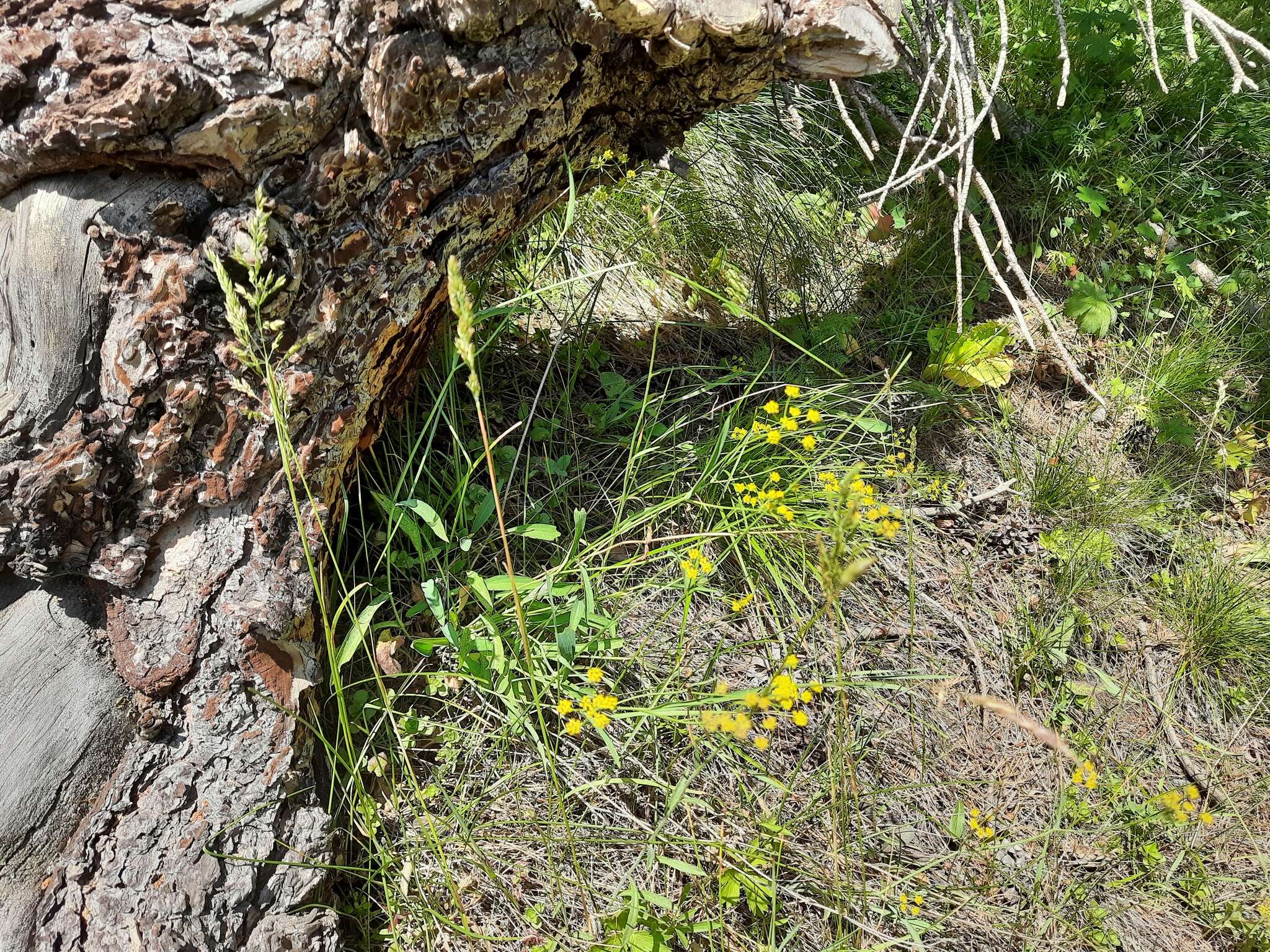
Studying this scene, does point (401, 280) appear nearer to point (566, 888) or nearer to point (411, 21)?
point (411, 21)

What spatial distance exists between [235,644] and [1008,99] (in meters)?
3.49

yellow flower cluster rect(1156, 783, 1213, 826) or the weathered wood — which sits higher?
the weathered wood

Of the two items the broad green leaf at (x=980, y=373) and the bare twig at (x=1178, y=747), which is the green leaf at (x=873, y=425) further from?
the bare twig at (x=1178, y=747)

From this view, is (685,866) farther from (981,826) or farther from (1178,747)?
(1178,747)

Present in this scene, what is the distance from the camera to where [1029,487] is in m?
2.44

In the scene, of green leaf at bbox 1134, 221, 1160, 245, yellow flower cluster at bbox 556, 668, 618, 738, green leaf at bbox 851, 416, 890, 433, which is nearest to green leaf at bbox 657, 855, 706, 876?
yellow flower cluster at bbox 556, 668, 618, 738

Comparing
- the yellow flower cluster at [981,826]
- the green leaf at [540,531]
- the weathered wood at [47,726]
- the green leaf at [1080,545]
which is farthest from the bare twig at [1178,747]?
the weathered wood at [47,726]

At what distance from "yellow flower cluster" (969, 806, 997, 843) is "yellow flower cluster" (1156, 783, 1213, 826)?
1.15 ft

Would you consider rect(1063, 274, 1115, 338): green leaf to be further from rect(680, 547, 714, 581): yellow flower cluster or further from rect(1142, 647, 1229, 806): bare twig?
rect(680, 547, 714, 581): yellow flower cluster

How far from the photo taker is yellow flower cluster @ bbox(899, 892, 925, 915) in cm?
160

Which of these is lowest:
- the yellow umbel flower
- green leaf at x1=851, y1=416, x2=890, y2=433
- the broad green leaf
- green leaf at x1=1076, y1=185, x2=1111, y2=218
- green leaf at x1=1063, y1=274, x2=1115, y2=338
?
green leaf at x1=1063, y1=274, x2=1115, y2=338

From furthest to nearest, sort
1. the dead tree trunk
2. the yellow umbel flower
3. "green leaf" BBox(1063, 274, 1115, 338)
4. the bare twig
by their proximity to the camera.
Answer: "green leaf" BBox(1063, 274, 1115, 338) → the bare twig → the dead tree trunk → the yellow umbel flower

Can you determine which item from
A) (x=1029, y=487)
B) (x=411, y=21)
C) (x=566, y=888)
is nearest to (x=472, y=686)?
(x=566, y=888)

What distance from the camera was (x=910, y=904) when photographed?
1659 millimetres
